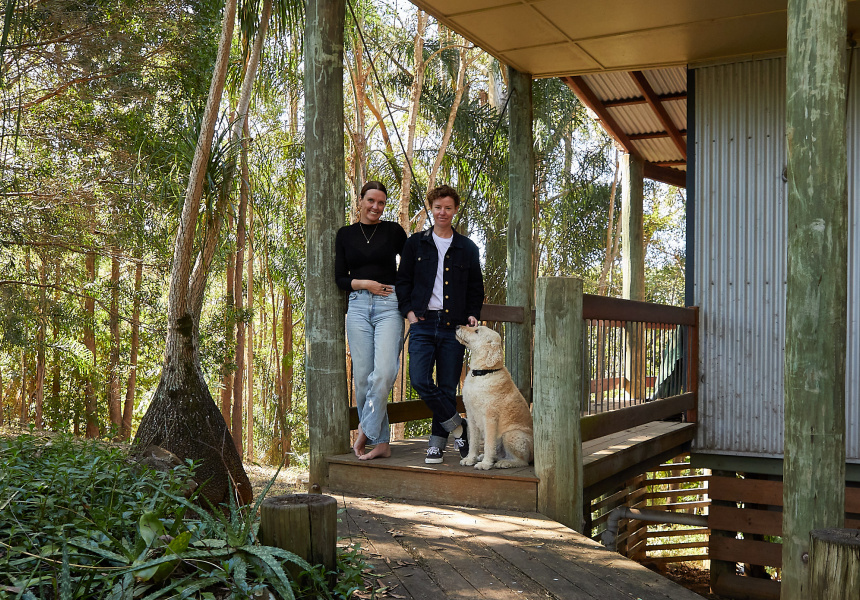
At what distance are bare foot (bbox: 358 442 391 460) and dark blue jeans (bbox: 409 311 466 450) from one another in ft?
1.25

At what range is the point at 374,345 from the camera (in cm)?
486

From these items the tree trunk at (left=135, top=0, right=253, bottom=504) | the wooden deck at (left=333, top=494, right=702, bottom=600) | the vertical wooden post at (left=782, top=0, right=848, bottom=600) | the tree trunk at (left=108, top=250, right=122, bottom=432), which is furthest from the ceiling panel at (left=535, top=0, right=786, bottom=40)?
the tree trunk at (left=108, top=250, right=122, bottom=432)

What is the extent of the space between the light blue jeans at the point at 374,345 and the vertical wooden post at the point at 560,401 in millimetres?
1065

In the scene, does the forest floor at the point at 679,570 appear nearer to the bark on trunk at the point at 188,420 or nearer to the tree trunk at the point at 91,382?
the bark on trunk at the point at 188,420

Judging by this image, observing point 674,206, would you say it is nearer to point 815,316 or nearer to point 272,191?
point 272,191

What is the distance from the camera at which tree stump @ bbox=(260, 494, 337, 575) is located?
2662mm

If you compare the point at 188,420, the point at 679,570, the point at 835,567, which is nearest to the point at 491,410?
the point at 835,567

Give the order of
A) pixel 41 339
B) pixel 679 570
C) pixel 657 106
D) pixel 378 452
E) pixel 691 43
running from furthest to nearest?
pixel 41 339, pixel 679 570, pixel 657 106, pixel 691 43, pixel 378 452

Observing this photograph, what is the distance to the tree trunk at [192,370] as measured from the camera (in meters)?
8.66

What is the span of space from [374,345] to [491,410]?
0.92 meters

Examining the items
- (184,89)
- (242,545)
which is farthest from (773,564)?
(184,89)

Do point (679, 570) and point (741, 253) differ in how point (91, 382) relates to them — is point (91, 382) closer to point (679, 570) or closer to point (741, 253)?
point (679, 570)

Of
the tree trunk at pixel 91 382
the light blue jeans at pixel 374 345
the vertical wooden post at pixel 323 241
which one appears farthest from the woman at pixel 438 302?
the tree trunk at pixel 91 382

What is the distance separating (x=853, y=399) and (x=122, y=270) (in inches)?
718
